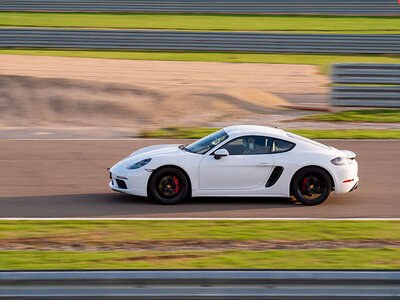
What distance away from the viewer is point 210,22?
3738 centimetres

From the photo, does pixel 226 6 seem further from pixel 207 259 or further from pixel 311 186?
pixel 207 259

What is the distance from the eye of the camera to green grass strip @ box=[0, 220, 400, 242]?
8.33m

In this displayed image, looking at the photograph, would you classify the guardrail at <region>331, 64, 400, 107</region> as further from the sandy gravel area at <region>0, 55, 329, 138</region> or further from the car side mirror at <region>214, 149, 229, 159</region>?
the car side mirror at <region>214, 149, 229, 159</region>

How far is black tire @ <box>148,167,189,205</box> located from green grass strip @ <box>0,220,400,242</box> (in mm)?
1033

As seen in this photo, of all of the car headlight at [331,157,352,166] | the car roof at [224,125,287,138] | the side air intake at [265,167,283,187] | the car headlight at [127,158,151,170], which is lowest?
the side air intake at [265,167,283,187]

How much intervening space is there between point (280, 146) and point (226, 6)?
105 ft

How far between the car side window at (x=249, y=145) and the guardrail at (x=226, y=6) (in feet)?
102

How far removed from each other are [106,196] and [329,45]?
20.2 metres

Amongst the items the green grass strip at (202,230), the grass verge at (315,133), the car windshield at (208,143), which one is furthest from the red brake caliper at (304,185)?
the grass verge at (315,133)

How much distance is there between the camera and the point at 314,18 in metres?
38.9

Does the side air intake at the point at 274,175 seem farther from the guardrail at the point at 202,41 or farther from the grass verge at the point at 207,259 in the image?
the guardrail at the point at 202,41

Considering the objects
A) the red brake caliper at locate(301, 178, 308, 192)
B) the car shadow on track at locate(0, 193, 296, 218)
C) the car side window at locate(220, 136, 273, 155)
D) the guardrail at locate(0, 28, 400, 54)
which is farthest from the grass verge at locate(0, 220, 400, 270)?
the guardrail at locate(0, 28, 400, 54)

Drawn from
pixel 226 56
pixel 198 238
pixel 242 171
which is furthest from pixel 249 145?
pixel 226 56

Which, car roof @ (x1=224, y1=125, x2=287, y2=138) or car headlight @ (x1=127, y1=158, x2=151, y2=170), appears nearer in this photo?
car headlight @ (x1=127, y1=158, x2=151, y2=170)
